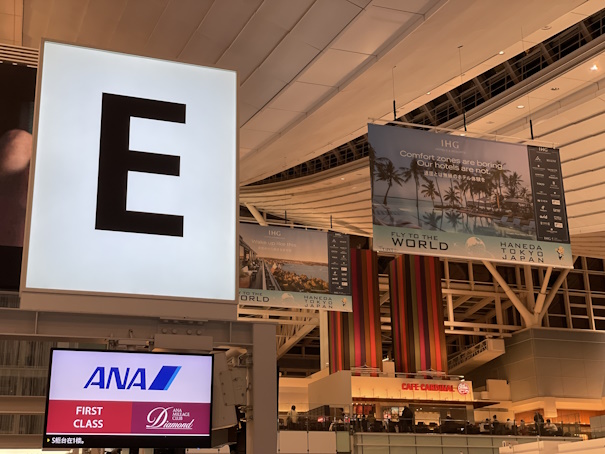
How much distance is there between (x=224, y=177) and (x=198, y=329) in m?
0.94

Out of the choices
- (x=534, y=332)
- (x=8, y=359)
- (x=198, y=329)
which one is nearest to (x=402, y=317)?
(x=534, y=332)

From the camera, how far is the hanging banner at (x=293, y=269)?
16531mm

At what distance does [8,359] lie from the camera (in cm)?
811

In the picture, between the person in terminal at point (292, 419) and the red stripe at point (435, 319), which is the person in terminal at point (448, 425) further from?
the red stripe at point (435, 319)

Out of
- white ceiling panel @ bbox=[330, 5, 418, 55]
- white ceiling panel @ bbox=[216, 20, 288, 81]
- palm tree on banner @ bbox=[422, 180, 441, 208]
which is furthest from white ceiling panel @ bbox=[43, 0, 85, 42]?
palm tree on banner @ bbox=[422, 180, 441, 208]

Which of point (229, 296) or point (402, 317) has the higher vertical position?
point (402, 317)

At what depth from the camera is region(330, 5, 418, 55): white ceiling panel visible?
1020cm

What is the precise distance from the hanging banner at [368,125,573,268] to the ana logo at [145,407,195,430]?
6166 mm

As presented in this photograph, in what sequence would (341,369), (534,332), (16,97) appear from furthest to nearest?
(534,332)
(341,369)
(16,97)

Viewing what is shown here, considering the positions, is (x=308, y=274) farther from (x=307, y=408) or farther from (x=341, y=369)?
(x=341, y=369)

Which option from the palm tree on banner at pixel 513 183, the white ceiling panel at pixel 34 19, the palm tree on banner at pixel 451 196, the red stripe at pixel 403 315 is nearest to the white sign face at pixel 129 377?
the palm tree on banner at pixel 451 196

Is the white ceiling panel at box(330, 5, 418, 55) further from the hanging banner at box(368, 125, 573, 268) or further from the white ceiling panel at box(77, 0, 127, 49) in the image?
the white ceiling panel at box(77, 0, 127, 49)

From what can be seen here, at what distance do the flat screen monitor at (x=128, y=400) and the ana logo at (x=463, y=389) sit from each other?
24892mm

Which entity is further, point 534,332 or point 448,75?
point 534,332
